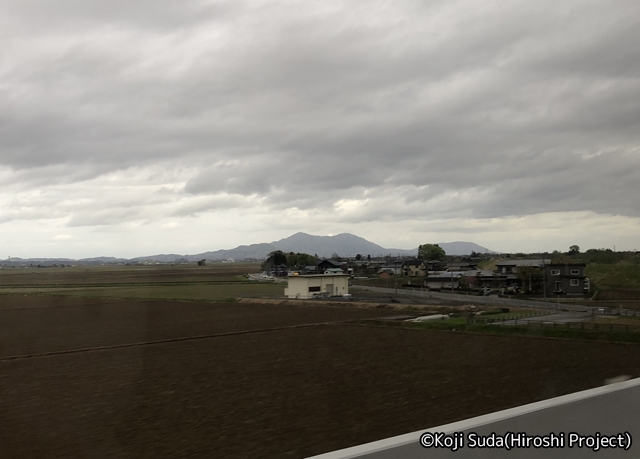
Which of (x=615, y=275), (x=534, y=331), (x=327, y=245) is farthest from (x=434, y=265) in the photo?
(x=327, y=245)

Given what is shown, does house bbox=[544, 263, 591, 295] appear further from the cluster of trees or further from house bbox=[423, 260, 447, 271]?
the cluster of trees

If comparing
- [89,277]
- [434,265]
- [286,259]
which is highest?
[286,259]

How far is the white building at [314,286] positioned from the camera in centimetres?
3466

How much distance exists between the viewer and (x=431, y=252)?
171 ft

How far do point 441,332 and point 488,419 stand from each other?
14.7 m

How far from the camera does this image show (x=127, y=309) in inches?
1040

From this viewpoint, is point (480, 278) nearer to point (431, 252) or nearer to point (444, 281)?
point (444, 281)

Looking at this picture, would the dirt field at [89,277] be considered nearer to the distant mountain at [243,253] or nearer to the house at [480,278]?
the house at [480,278]

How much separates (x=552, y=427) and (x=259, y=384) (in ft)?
20.8

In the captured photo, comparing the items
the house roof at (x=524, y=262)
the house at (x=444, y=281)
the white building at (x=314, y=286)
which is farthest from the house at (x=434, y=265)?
the white building at (x=314, y=286)

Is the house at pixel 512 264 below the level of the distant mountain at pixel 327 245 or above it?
below

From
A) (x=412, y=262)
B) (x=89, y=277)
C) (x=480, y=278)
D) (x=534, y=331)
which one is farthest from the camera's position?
(x=89, y=277)

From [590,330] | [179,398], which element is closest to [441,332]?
[590,330]

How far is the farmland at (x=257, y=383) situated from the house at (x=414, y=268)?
93.2 ft
